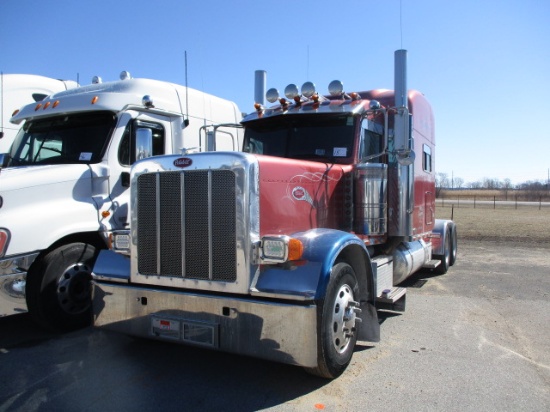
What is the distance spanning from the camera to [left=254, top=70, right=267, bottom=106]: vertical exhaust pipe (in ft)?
25.3

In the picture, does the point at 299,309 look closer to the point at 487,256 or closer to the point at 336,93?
the point at 336,93

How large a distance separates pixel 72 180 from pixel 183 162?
6.74 feet

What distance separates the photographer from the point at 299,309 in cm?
343

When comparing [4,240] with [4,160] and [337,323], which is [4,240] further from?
[337,323]

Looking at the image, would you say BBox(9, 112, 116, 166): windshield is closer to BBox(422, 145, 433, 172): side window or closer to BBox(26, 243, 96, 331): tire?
BBox(26, 243, 96, 331): tire

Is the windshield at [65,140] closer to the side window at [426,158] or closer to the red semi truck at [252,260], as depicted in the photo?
the red semi truck at [252,260]

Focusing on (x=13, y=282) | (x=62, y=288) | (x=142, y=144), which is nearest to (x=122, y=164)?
(x=142, y=144)

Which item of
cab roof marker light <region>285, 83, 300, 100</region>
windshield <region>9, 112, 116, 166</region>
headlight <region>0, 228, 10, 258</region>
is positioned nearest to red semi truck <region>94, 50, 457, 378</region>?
headlight <region>0, 228, 10, 258</region>

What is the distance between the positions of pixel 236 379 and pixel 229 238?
4.22 ft

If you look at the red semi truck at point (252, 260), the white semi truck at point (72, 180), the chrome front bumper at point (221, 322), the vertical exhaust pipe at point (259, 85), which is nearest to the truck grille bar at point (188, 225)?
the red semi truck at point (252, 260)

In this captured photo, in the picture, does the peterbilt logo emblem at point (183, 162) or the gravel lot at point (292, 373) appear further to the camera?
the peterbilt logo emblem at point (183, 162)

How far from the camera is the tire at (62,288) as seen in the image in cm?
489

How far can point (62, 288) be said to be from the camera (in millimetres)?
5070

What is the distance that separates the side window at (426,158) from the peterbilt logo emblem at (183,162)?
4.83 meters
